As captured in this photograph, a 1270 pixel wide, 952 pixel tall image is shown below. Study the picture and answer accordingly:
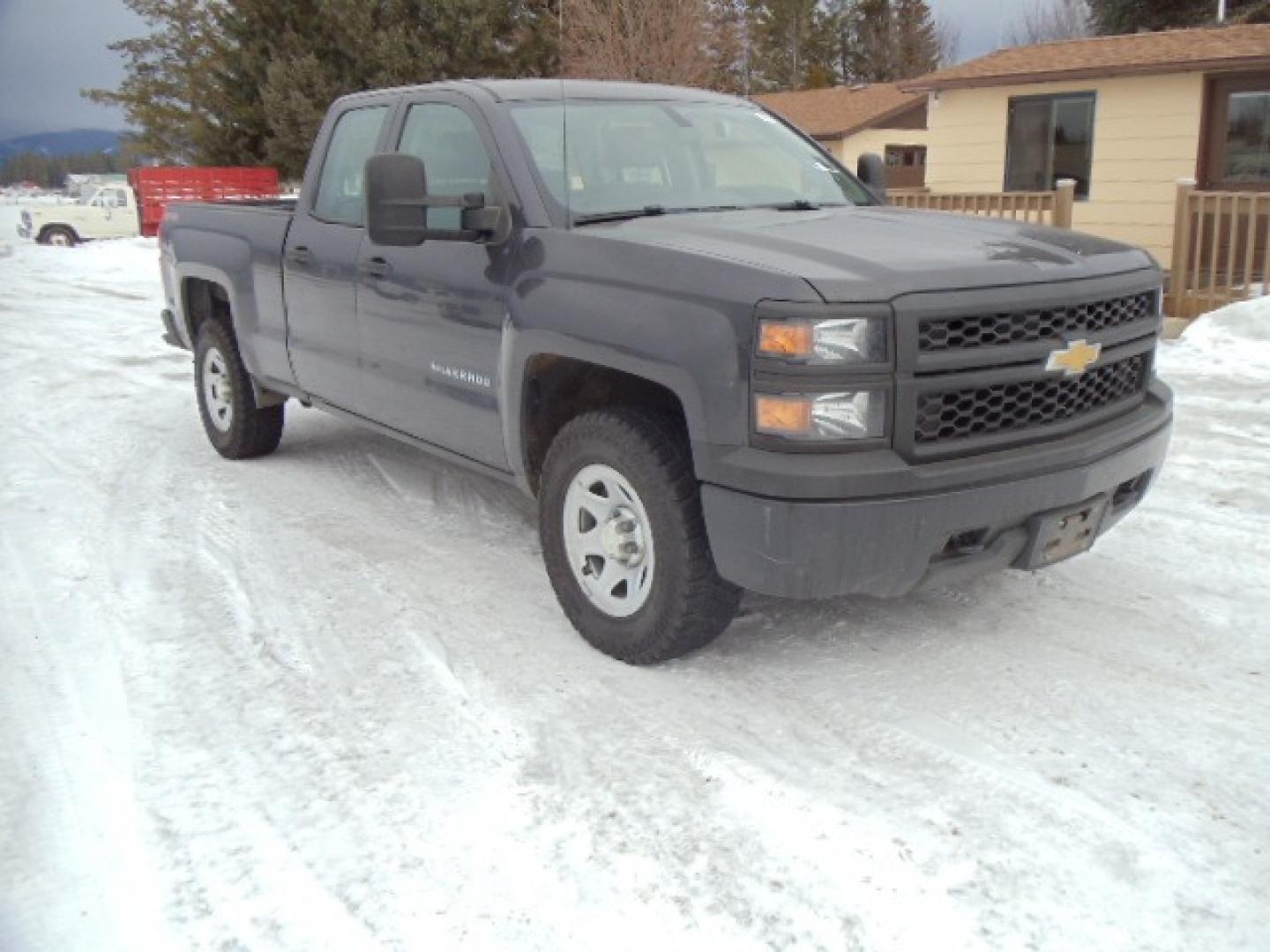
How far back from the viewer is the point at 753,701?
345 centimetres

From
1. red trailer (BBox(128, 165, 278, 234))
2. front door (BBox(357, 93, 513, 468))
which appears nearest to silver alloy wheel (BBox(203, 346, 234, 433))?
front door (BBox(357, 93, 513, 468))

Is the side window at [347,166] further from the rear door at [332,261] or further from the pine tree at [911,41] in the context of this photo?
the pine tree at [911,41]

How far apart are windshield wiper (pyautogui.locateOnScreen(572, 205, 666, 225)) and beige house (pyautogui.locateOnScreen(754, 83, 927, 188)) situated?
25091 mm

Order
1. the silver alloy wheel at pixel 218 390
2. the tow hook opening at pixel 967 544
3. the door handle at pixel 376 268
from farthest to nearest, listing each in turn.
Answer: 1. the silver alloy wheel at pixel 218 390
2. the door handle at pixel 376 268
3. the tow hook opening at pixel 967 544

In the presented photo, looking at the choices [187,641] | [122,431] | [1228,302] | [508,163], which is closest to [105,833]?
[187,641]

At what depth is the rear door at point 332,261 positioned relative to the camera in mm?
5020

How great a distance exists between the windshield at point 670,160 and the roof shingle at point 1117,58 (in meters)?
10.5

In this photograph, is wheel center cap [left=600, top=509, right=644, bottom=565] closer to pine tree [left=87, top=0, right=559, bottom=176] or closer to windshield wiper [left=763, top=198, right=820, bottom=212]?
windshield wiper [left=763, top=198, right=820, bottom=212]

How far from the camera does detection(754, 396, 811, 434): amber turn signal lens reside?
305 cm

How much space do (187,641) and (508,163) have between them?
2.01 meters

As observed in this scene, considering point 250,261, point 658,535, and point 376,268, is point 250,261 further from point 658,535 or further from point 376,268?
point 658,535

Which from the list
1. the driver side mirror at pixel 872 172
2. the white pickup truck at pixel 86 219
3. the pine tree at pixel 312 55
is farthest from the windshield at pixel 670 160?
the white pickup truck at pixel 86 219

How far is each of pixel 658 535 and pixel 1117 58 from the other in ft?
43.8

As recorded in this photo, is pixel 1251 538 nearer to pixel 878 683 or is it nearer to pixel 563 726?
pixel 878 683
